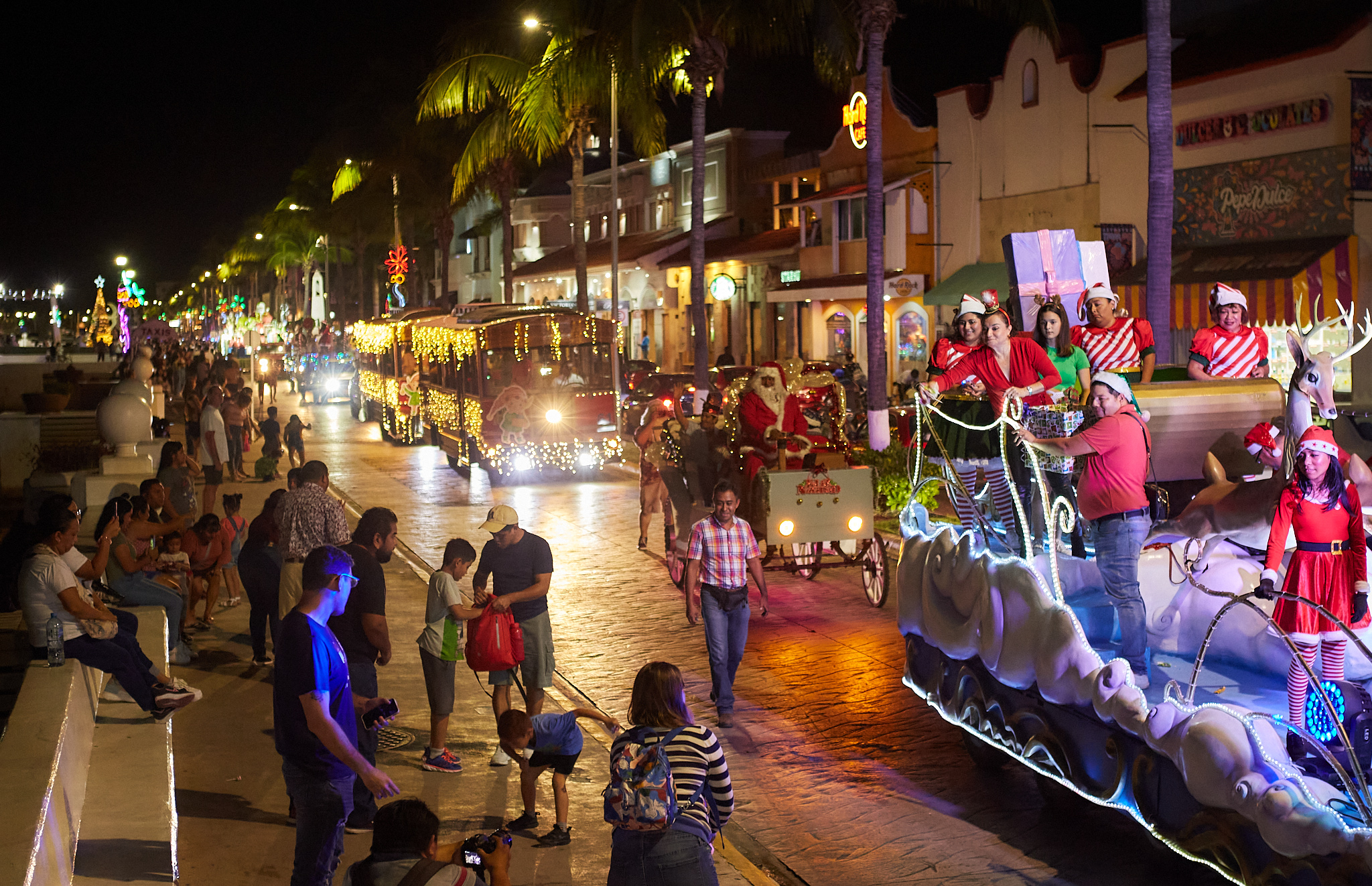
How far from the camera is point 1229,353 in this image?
8.93m

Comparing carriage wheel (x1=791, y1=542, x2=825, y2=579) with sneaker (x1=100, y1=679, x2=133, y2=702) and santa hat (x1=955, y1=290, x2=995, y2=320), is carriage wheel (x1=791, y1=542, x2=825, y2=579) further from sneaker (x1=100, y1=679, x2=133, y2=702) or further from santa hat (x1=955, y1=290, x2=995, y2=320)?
sneaker (x1=100, y1=679, x2=133, y2=702)

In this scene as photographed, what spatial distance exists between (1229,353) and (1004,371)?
1.47m

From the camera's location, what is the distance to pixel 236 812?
773cm

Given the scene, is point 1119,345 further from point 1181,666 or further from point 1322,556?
point 1322,556

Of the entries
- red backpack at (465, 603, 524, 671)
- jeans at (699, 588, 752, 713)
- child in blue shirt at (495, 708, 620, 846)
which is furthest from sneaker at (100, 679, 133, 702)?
jeans at (699, 588, 752, 713)

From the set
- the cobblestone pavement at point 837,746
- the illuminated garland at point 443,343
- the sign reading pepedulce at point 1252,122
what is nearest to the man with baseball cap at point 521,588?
the cobblestone pavement at point 837,746

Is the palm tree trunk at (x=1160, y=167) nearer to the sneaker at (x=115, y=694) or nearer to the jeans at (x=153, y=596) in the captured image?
the jeans at (x=153, y=596)

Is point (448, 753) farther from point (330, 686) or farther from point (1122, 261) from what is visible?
point (1122, 261)

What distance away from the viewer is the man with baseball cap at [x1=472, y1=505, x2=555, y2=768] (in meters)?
8.40

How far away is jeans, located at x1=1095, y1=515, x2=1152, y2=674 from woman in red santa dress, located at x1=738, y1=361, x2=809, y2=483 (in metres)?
5.77

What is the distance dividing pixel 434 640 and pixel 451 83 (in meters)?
27.1

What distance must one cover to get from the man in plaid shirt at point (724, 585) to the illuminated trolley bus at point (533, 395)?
1399cm

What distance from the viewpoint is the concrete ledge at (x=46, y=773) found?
17.2ft

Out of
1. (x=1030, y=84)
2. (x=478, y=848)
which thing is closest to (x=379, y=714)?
(x=478, y=848)
